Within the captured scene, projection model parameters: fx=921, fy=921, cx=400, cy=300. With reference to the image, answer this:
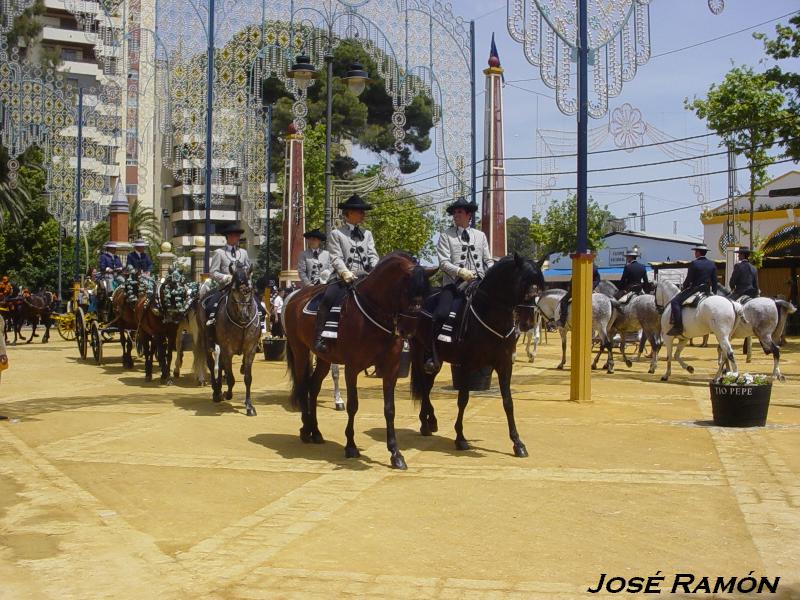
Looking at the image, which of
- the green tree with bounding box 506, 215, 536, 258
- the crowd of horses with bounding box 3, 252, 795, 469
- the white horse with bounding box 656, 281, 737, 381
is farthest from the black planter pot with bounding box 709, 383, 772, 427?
the green tree with bounding box 506, 215, 536, 258

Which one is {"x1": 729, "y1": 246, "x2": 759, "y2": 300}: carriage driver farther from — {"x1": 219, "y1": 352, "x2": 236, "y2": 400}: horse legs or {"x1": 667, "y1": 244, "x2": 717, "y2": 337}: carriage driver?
{"x1": 219, "y1": 352, "x2": 236, "y2": 400}: horse legs

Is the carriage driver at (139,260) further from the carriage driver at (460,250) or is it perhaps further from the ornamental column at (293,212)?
the carriage driver at (460,250)

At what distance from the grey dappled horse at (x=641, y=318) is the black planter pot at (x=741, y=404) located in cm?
789

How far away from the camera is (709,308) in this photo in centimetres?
1709

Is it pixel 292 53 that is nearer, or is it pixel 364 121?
pixel 292 53

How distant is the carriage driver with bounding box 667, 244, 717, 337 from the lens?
17.3m

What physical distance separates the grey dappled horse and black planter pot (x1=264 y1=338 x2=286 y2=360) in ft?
26.5

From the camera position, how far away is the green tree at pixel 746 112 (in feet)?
99.8

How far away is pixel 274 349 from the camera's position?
2362cm

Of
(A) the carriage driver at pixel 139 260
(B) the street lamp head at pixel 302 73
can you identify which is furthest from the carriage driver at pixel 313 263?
(B) the street lamp head at pixel 302 73

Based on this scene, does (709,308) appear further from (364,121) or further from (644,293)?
(364,121)

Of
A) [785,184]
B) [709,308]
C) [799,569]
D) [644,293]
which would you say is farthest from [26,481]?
[785,184]

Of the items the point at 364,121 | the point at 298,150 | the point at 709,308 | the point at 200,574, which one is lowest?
the point at 200,574

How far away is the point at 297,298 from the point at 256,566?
569cm
